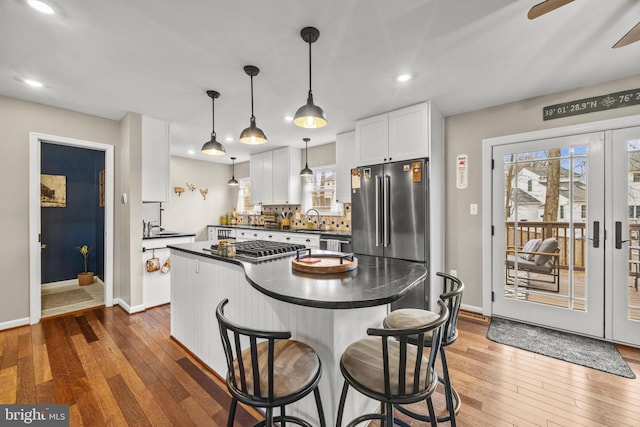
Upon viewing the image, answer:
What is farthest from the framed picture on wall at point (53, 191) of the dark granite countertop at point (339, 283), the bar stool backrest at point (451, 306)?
the bar stool backrest at point (451, 306)

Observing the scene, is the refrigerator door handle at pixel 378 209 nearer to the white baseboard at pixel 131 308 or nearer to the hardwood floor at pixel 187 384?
the hardwood floor at pixel 187 384

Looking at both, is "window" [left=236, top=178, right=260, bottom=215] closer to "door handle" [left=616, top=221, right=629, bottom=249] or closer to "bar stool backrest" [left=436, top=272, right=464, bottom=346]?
"bar stool backrest" [left=436, top=272, right=464, bottom=346]

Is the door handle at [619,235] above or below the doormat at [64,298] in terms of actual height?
above

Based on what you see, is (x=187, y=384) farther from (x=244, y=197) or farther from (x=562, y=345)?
(x=244, y=197)

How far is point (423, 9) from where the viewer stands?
1752mm

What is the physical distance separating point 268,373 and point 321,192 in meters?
4.48

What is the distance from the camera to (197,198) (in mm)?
6457

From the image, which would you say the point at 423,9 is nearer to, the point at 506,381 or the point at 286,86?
the point at 286,86

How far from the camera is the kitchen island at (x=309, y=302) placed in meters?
1.25

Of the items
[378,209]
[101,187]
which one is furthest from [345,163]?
[101,187]

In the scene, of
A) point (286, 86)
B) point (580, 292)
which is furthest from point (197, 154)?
point (580, 292)

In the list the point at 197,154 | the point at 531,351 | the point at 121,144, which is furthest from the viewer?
the point at 197,154

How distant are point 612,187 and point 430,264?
1.85m

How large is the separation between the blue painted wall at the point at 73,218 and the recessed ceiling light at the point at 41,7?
3497mm
